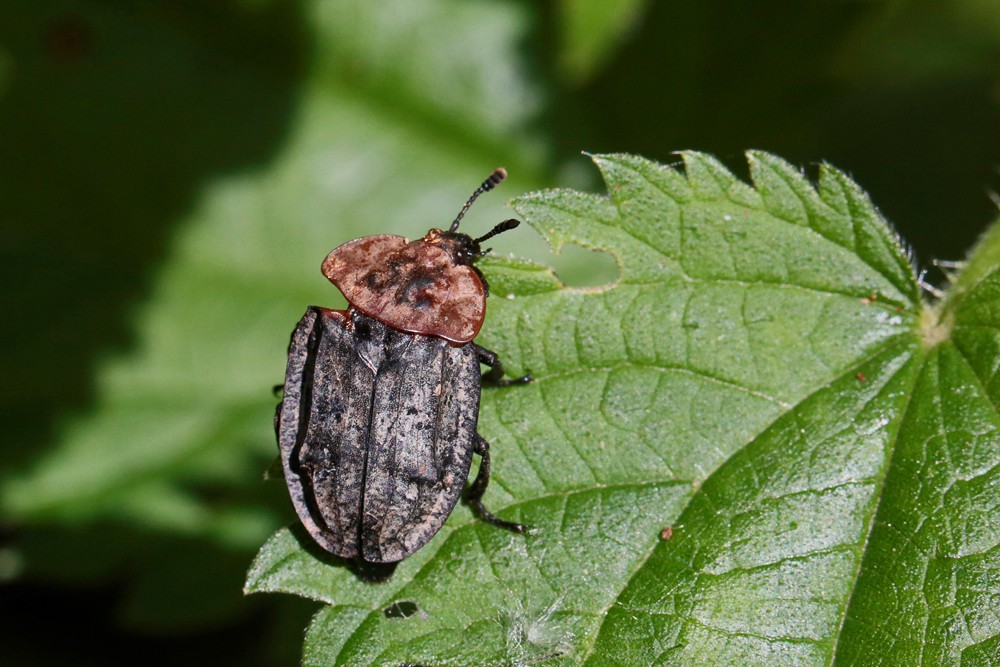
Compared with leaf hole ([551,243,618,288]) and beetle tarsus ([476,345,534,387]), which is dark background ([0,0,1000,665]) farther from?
beetle tarsus ([476,345,534,387])

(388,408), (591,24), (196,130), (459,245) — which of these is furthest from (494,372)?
(196,130)

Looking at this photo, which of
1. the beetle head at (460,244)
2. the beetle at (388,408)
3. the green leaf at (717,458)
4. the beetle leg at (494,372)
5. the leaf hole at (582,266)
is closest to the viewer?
the green leaf at (717,458)

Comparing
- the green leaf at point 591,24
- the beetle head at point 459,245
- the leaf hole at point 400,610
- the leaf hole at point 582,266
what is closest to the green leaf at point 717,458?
the leaf hole at point 400,610

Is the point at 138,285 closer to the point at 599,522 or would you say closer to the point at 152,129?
the point at 152,129

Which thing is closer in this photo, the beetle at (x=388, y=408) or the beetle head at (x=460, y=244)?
the beetle at (x=388, y=408)

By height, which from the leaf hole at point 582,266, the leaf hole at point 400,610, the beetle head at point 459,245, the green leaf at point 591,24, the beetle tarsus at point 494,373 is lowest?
the leaf hole at point 400,610

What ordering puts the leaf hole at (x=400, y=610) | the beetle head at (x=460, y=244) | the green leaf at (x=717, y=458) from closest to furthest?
the green leaf at (x=717, y=458), the leaf hole at (x=400, y=610), the beetle head at (x=460, y=244)

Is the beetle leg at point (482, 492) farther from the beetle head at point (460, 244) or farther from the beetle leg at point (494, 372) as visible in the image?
the beetle head at point (460, 244)

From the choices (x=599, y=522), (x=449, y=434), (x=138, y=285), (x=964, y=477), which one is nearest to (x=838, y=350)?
(x=964, y=477)
